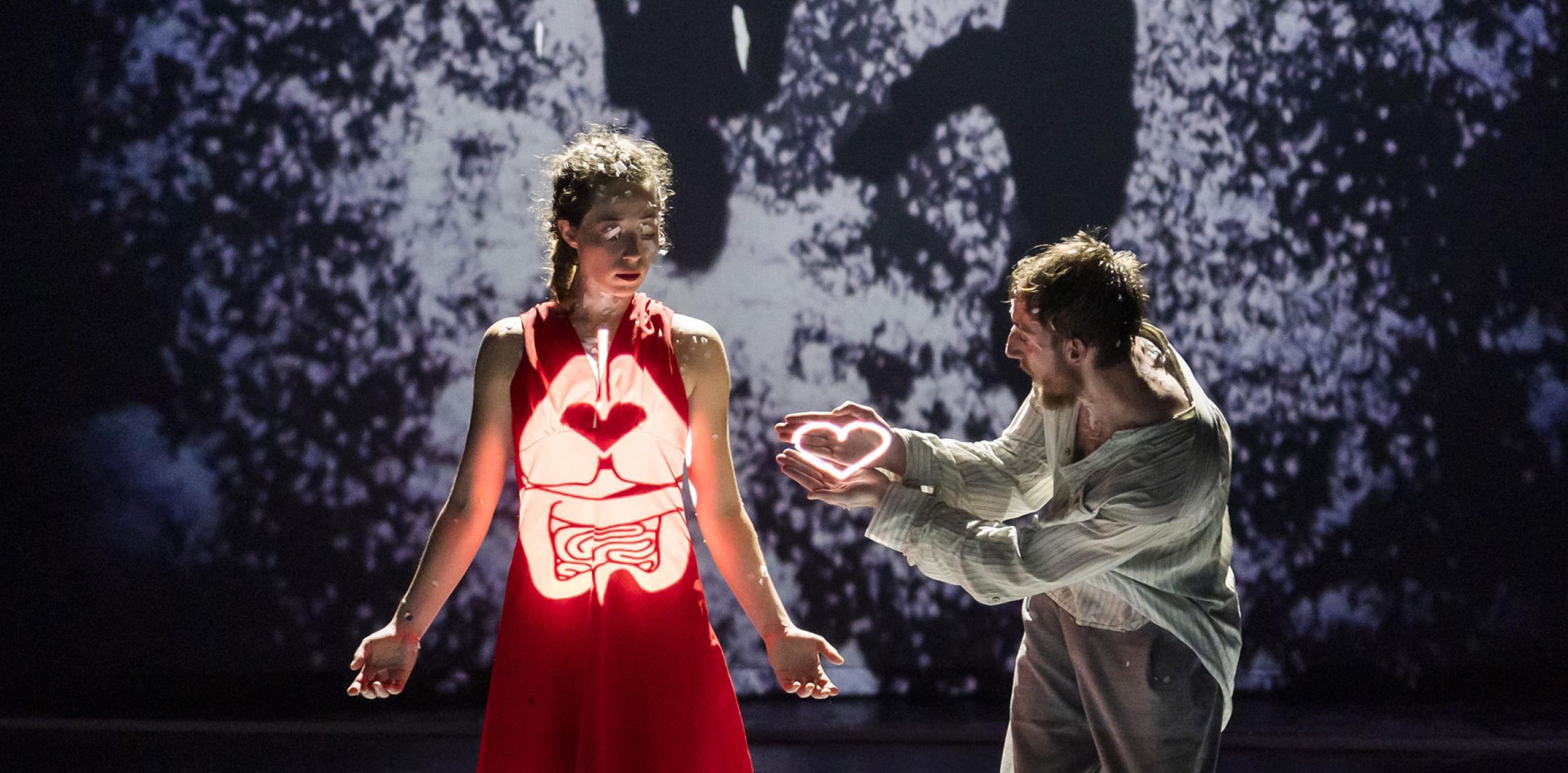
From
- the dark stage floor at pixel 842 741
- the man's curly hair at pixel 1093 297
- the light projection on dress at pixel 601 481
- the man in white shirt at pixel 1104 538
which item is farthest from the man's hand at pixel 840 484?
the dark stage floor at pixel 842 741

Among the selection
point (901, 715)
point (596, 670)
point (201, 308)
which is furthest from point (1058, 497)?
point (201, 308)

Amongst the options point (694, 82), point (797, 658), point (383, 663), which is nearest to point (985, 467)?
point (797, 658)

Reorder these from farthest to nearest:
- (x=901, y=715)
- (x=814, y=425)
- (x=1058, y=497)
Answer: (x=901, y=715), (x=814, y=425), (x=1058, y=497)

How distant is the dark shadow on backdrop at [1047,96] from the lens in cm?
366

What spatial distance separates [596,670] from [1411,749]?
2788 millimetres

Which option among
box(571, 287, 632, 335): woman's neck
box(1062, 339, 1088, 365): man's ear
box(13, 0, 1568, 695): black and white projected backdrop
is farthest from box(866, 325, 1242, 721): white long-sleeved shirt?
box(13, 0, 1568, 695): black and white projected backdrop

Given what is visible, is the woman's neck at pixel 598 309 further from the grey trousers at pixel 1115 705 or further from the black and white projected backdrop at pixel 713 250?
the black and white projected backdrop at pixel 713 250

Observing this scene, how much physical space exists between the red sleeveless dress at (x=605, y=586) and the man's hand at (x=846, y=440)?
0.25 m

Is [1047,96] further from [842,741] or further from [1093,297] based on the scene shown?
[1093,297]

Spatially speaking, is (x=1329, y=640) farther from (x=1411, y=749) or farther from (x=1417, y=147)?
(x=1417, y=147)

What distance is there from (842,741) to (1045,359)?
2061 millimetres

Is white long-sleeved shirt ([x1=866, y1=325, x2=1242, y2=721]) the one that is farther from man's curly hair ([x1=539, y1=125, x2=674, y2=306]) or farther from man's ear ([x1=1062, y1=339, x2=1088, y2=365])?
man's curly hair ([x1=539, y1=125, x2=674, y2=306])

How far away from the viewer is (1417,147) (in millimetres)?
3779

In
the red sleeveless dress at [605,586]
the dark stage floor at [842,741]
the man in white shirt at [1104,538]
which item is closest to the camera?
the red sleeveless dress at [605,586]
